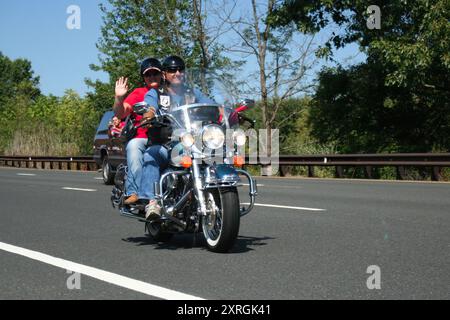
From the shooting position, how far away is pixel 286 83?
32.0m

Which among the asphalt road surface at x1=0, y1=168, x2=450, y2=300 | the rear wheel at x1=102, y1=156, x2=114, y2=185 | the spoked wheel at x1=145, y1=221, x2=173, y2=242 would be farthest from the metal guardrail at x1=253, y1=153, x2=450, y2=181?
the spoked wheel at x1=145, y1=221, x2=173, y2=242

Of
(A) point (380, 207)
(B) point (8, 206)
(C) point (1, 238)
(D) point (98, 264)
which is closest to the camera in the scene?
(D) point (98, 264)

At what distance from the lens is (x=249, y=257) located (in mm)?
6406

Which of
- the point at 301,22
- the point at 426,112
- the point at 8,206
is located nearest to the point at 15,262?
the point at 8,206

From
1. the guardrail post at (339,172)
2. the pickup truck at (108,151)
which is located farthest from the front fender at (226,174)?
the guardrail post at (339,172)

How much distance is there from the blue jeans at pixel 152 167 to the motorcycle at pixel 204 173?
0.31ft

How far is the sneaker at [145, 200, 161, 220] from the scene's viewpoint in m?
6.75

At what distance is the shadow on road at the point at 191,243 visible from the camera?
7.08 metres

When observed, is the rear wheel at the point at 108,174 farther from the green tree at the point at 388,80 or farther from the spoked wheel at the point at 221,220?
the spoked wheel at the point at 221,220

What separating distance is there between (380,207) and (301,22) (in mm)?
16192

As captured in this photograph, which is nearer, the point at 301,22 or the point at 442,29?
the point at 442,29

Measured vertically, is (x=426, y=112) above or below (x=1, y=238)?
above

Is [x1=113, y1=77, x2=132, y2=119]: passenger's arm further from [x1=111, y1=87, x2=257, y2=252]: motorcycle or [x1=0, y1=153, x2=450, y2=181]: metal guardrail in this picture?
[x1=0, y1=153, x2=450, y2=181]: metal guardrail
